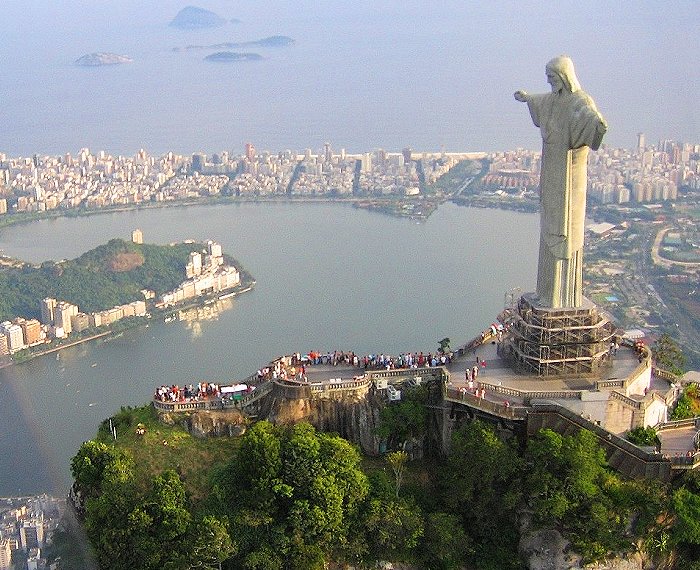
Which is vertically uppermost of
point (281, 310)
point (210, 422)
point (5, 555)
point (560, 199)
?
point (560, 199)

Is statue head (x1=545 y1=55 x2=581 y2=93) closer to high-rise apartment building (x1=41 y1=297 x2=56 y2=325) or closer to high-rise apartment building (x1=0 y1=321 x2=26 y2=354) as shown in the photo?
high-rise apartment building (x1=0 y1=321 x2=26 y2=354)

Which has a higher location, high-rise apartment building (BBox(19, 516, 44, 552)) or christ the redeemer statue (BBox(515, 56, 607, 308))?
christ the redeemer statue (BBox(515, 56, 607, 308))

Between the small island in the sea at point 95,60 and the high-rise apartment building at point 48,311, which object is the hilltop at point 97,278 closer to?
the high-rise apartment building at point 48,311

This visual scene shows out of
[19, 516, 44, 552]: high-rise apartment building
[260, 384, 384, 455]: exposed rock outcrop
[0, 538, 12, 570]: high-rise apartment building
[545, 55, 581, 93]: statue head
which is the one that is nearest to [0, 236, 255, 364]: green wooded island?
[19, 516, 44, 552]: high-rise apartment building

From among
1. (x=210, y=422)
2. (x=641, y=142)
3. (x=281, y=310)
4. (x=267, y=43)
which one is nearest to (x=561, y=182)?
(x=210, y=422)

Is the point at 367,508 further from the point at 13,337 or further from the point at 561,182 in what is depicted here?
the point at 13,337

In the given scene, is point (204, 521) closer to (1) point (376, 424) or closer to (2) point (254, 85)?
(1) point (376, 424)

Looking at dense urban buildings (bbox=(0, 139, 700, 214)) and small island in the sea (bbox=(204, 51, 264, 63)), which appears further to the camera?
small island in the sea (bbox=(204, 51, 264, 63))
